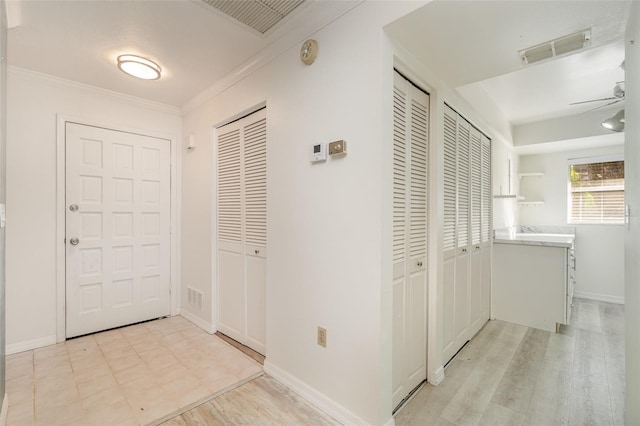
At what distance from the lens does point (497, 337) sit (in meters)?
2.78

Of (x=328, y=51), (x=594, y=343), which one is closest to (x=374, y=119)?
(x=328, y=51)

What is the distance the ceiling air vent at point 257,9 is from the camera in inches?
67.4

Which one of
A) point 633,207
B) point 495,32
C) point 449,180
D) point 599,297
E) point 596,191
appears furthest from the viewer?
point 596,191

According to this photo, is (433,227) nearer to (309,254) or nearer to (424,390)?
(309,254)

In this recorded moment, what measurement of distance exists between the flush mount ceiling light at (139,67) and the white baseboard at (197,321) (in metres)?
2.40

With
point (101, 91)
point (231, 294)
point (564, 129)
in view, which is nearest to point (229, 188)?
point (231, 294)

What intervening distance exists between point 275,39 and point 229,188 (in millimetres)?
1359

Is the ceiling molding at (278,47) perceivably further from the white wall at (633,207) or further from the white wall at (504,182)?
the white wall at (504,182)

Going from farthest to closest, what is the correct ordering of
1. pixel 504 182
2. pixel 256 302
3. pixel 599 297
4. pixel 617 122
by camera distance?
pixel 599 297
pixel 504 182
pixel 617 122
pixel 256 302

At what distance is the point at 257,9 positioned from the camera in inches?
69.8

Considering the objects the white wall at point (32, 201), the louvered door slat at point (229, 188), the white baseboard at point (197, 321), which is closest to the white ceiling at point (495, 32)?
the louvered door slat at point (229, 188)

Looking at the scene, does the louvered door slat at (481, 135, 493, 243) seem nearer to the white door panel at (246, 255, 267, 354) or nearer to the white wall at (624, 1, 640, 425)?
the white wall at (624, 1, 640, 425)

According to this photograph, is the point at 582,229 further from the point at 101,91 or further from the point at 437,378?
the point at 101,91

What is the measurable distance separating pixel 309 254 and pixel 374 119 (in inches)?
35.9
